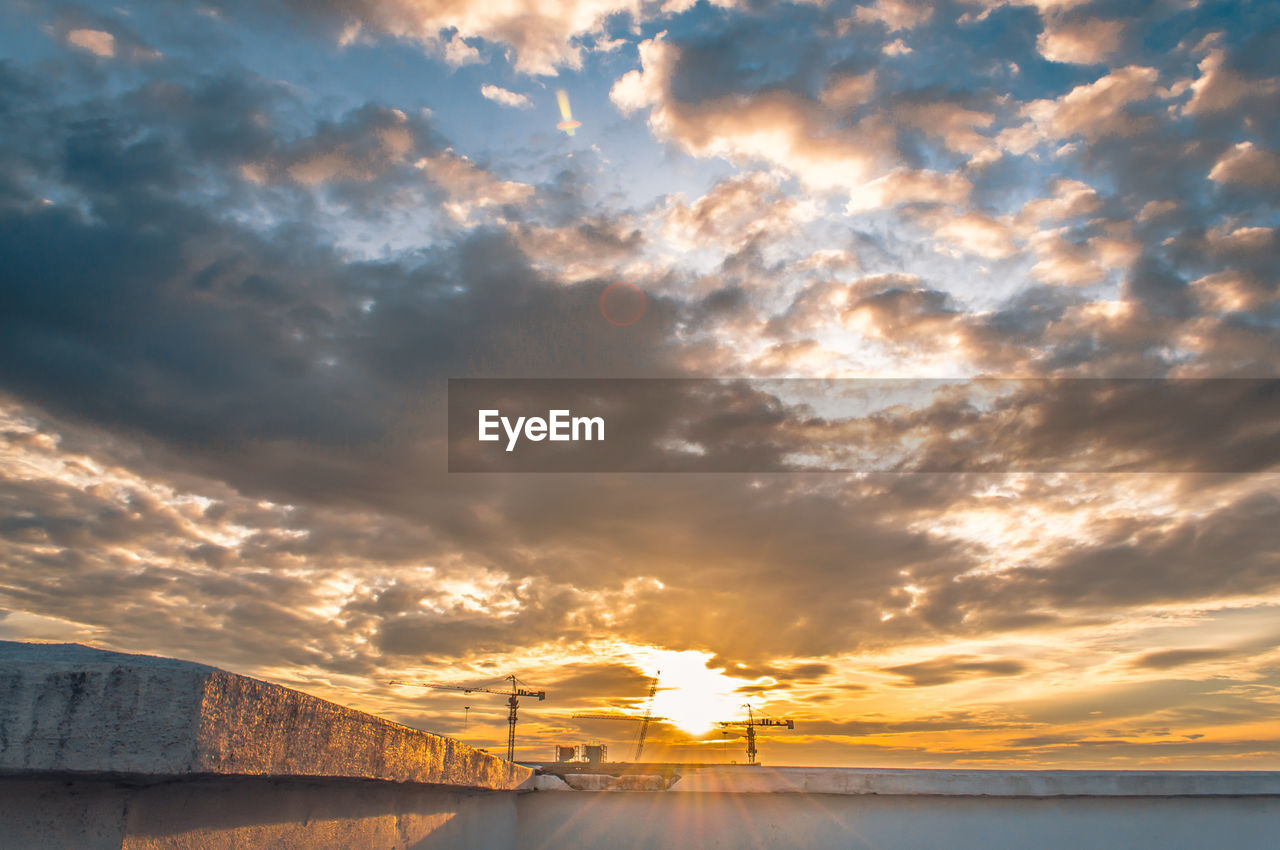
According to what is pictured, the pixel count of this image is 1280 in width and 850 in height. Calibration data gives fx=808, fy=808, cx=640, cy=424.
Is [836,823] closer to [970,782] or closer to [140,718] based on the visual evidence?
[970,782]

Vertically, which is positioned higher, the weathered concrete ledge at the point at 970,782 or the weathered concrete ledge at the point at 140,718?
the weathered concrete ledge at the point at 140,718

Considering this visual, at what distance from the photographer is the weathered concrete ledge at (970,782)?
25.3ft

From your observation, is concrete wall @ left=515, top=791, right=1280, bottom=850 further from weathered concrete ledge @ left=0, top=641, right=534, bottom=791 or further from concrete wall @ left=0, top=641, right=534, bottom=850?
weathered concrete ledge @ left=0, top=641, right=534, bottom=791

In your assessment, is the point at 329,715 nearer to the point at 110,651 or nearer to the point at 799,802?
the point at 110,651

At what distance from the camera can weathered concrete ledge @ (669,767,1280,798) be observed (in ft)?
25.3

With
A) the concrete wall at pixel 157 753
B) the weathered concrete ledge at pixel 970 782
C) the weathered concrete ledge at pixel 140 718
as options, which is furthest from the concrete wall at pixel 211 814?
the weathered concrete ledge at pixel 970 782

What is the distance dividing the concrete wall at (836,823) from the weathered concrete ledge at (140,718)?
540 cm

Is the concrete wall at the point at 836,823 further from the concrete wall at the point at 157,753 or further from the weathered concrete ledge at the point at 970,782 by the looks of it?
the concrete wall at the point at 157,753

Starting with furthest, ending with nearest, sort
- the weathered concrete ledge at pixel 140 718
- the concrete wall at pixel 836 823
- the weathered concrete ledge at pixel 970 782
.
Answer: the weathered concrete ledge at pixel 970 782
the concrete wall at pixel 836 823
the weathered concrete ledge at pixel 140 718

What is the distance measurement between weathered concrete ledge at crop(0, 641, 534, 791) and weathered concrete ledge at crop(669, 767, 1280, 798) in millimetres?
6023

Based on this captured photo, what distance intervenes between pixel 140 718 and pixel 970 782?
7.76m

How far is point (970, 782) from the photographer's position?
25.6 ft

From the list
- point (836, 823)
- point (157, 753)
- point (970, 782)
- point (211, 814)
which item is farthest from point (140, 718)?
point (970, 782)

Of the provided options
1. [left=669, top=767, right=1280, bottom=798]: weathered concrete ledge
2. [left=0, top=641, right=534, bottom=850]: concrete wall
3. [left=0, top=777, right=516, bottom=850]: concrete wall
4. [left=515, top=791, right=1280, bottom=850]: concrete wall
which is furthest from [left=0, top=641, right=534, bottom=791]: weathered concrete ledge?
[left=669, top=767, right=1280, bottom=798]: weathered concrete ledge
